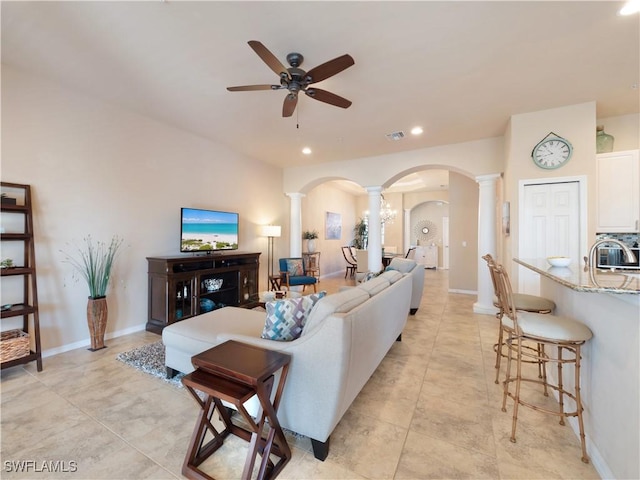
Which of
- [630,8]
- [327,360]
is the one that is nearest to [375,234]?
[630,8]

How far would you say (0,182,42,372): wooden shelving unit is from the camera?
2457mm

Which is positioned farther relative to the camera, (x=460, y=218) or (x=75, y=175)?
(x=460, y=218)

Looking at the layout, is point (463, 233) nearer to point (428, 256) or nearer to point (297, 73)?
point (428, 256)

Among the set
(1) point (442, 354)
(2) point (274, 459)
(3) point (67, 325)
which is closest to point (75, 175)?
(3) point (67, 325)

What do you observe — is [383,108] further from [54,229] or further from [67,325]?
[67,325]

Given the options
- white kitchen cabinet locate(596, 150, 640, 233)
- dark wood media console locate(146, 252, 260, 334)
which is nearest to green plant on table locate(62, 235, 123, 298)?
dark wood media console locate(146, 252, 260, 334)

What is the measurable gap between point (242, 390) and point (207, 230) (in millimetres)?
3479

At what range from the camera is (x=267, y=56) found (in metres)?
2.07

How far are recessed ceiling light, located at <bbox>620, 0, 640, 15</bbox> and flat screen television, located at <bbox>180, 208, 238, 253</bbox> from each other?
4.75m

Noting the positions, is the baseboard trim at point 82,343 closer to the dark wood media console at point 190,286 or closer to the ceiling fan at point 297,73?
the dark wood media console at point 190,286

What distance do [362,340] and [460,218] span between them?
5803mm

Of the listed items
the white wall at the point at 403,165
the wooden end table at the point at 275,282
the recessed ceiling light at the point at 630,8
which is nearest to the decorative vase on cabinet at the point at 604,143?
the white wall at the point at 403,165

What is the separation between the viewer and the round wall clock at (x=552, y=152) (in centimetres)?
341

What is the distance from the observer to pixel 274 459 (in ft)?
5.09
